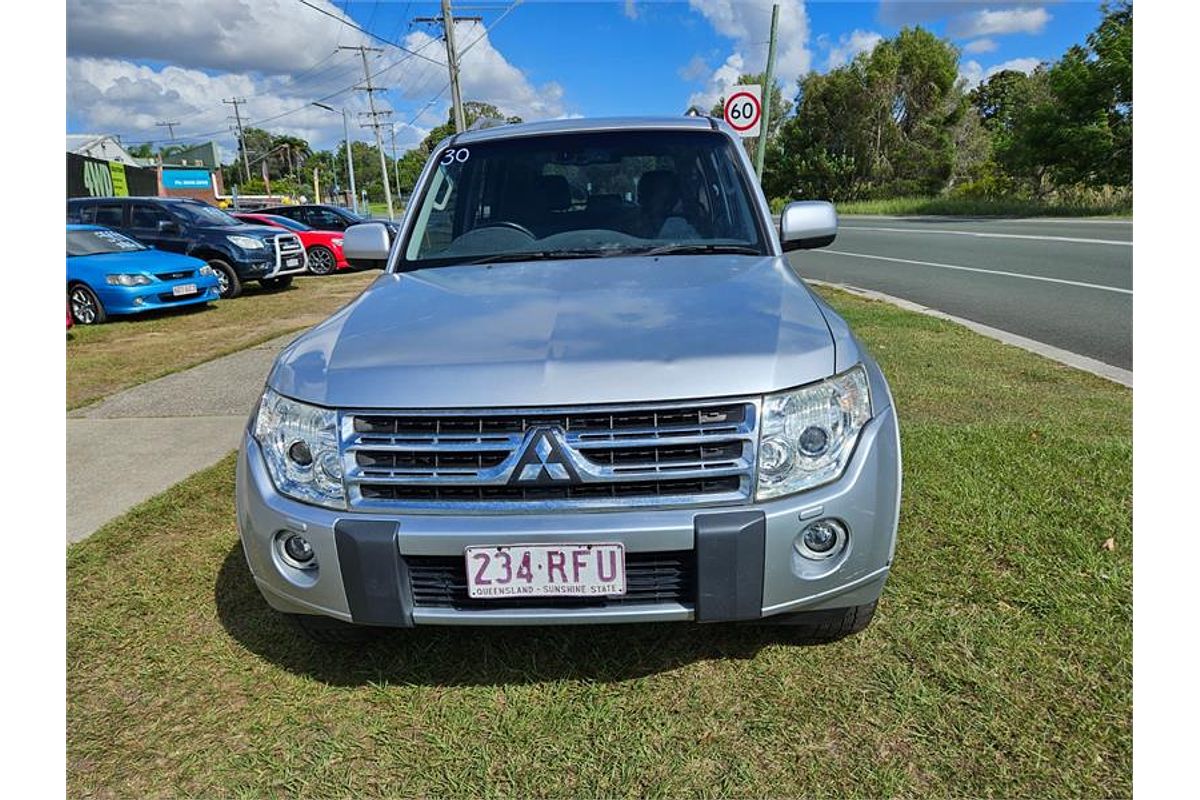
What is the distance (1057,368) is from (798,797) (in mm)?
4967

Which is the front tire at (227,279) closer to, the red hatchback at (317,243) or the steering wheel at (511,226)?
the red hatchback at (317,243)

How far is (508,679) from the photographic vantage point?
2.36 metres

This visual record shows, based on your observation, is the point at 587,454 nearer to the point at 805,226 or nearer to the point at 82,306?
the point at 805,226

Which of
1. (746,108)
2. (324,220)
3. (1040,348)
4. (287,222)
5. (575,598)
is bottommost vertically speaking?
(575,598)

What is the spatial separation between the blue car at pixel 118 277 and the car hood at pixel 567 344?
962 centimetres

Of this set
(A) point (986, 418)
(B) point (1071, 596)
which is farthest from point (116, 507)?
(A) point (986, 418)

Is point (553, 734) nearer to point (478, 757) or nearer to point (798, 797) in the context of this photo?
point (478, 757)

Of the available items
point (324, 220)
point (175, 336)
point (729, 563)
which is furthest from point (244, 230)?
point (729, 563)

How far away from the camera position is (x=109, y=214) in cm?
1267

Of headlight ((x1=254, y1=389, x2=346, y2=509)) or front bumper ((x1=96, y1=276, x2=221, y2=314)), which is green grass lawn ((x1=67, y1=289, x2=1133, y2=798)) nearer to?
headlight ((x1=254, y1=389, x2=346, y2=509))

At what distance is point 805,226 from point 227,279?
12227 millimetres

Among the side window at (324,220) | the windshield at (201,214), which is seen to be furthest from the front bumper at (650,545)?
the side window at (324,220)

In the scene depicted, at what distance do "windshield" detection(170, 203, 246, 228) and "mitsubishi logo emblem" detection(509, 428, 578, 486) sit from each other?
43.3 ft

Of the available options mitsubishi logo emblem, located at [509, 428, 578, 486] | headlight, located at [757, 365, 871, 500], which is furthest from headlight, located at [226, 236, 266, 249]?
headlight, located at [757, 365, 871, 500]
